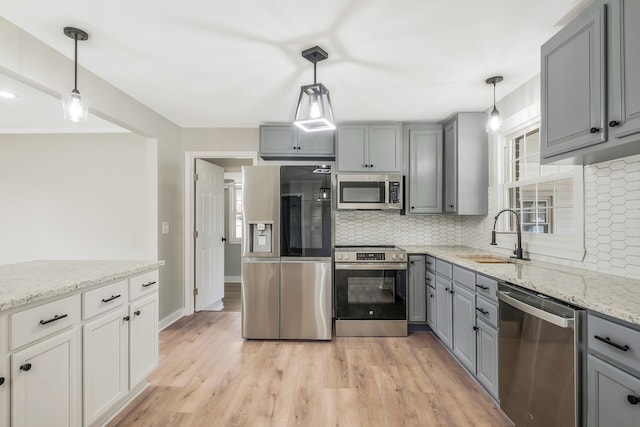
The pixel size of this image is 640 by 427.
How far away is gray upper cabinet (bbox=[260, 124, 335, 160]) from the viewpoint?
154 inches

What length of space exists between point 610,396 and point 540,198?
74.5 inches

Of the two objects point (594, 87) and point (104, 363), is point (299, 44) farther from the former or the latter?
point (104, 363)

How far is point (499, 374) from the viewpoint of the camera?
2002 millimetres

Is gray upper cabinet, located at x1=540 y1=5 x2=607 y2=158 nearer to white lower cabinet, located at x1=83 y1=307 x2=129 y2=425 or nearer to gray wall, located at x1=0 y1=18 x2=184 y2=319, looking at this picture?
white lower cabinet, located at x1=83 y1=307 x2=129 y2=425

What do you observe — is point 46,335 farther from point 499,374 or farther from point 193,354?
point 499,374

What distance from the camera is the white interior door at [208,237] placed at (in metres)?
4.21

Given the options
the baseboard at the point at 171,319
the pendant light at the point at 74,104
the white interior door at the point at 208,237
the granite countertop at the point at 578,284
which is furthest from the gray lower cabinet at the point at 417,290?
the pendant light at the point at 74,104

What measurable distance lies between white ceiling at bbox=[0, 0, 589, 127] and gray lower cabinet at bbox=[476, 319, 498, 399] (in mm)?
1922

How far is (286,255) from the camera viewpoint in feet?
10.8

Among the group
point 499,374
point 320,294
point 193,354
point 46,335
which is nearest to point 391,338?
point 320,294

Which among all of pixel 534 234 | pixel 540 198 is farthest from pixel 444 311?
pixel 540 198

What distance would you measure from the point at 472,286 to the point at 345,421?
4.31 ft

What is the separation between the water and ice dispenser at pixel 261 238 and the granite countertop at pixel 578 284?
1835 millimetres

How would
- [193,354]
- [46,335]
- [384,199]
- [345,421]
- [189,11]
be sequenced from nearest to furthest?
[46,335] < [189,11] < [345,421] < [193,354] < [384,199]
